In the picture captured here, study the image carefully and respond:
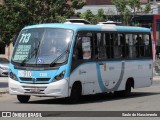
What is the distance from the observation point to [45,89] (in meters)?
16.6

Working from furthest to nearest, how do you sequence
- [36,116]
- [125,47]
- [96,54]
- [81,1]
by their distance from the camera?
1. [81,1]
2. [125,47]
3. [96,54]
4. [36,116]

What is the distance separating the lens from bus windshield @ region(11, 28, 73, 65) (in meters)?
16.8

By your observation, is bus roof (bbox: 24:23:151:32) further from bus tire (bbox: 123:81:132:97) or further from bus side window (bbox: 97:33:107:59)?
bus tire (bbox: 123:81:132:97)

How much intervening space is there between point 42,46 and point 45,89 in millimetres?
1493

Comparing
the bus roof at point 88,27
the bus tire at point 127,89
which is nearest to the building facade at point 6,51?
the bus roof at point 88,27

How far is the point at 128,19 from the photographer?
50.2 metres

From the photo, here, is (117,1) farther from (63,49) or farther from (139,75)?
(63,49)

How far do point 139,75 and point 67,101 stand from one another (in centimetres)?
475

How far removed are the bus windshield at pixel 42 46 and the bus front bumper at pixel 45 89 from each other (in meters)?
0.73

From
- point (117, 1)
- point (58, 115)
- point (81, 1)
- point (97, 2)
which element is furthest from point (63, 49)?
point (97, 2)

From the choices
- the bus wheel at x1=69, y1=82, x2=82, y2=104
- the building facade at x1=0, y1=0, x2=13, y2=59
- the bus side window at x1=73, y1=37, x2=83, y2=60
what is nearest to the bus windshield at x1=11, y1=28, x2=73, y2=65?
the bus side window at x1=73, y1=37, x2=83, y2=60

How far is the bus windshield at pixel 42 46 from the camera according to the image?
55.2 ft

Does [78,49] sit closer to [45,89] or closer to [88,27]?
[88,27]

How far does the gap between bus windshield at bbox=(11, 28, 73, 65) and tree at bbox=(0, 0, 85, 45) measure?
1400 cm
